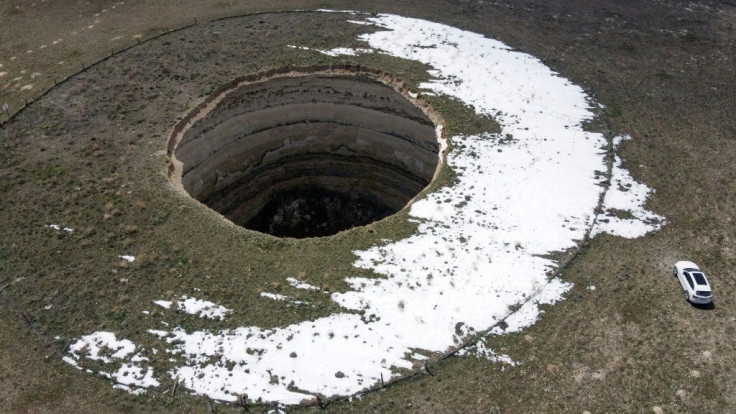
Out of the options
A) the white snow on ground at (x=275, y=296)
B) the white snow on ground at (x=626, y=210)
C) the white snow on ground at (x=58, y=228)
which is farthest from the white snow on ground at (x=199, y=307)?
the white snow on ground at (x=626, y=210)

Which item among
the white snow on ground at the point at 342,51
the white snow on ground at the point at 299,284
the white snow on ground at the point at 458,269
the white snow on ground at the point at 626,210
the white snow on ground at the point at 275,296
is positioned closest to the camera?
the white snow on ground at the point at 458,269

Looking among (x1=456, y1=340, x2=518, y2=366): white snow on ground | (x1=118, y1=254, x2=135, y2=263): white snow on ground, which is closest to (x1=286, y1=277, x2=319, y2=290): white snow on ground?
(x1=456, y1=340, x2=518, y2=366): white snow on ground

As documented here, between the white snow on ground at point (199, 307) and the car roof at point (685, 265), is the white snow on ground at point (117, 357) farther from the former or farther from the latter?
the car roof at point (685, 265)

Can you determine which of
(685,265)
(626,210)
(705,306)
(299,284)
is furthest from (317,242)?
(705,306)

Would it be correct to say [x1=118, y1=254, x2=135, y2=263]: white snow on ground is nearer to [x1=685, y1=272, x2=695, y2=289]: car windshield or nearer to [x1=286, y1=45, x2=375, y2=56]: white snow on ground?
[x1=286, y1=45, x2=375, y2=56]: white snow on ground

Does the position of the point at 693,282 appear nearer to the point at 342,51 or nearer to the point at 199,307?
the point at 199,307
